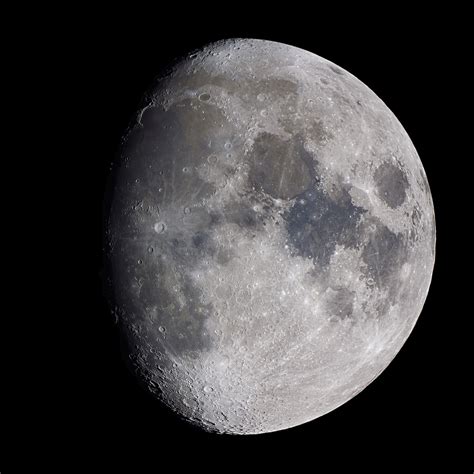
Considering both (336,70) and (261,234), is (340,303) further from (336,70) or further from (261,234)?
(336,70)

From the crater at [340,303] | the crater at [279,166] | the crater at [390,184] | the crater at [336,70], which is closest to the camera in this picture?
the crater at [279,166]

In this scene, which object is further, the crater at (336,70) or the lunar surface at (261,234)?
the crater at (336,70)

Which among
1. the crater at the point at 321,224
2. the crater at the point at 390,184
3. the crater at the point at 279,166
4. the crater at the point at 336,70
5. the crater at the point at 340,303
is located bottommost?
the crater at the point at 340,303

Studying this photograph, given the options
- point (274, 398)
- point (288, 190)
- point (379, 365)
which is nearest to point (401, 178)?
point (288, 190)

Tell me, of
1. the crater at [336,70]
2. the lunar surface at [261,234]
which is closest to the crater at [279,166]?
the lunar surface at [261,234]

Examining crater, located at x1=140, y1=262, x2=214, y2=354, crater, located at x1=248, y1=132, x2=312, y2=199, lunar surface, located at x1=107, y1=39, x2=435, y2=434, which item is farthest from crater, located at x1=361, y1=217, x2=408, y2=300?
crater, located at x1=140, y1=262, x2=214, y2=354

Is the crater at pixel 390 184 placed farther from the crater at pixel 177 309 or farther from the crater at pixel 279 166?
Answer: the crater at pixel 177 309

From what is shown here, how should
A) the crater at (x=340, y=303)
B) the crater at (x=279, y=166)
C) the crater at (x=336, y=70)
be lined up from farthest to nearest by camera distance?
the crater at (x=336, y=70) → the crater at (x=340, y=303) → the crater at (x=279, y=166)

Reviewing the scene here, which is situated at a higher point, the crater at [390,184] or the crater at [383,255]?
the crater at [390,184]
